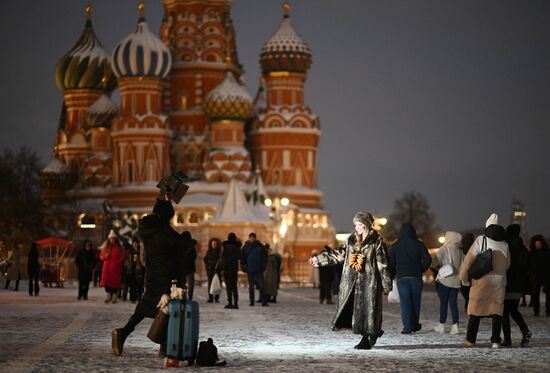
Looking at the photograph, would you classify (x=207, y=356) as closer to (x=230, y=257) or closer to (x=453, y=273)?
(x=453, y=273)

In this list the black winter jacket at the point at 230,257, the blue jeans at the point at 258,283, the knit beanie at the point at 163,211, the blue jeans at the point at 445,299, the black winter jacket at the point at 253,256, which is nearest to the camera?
the knit beanie at the point at 163,211

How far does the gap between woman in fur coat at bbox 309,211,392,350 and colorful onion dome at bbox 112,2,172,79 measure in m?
62.0

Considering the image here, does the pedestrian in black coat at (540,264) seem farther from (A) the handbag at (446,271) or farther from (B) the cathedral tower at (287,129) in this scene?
(B) the cathedral tower at (287,129)

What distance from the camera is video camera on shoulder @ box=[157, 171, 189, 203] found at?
13.9 meters

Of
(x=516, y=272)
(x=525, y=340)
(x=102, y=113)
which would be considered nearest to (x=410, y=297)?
(x=516, y=272)

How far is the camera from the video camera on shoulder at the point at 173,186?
13.9 m

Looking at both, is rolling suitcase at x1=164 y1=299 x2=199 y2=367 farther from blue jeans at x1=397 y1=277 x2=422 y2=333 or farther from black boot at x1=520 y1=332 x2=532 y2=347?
blue jeans at x1=397 y1=277 x2=422 y2=333

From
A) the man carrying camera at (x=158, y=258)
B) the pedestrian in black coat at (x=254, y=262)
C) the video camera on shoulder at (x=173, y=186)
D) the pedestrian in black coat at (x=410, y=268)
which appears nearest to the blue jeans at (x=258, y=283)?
the pedestrian in black coat at (x=254, y=262)

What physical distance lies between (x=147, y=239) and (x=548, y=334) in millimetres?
6769

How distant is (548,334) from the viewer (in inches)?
682

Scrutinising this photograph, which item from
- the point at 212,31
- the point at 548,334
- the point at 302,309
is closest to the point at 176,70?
the point at 212,31

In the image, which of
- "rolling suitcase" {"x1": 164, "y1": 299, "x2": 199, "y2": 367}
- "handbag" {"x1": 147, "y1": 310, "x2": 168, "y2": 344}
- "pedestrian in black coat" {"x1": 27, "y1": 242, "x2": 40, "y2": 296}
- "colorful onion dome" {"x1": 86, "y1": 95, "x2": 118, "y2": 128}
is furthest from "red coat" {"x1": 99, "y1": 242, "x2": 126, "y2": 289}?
"colorful onion dome" {"x1": 86, "y1": 95, "x2": 118, "y2": 128}

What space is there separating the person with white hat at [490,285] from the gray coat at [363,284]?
3.23 feet

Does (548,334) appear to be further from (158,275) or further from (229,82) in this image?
(229,82)
